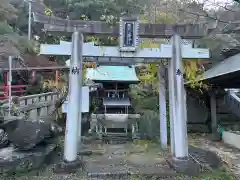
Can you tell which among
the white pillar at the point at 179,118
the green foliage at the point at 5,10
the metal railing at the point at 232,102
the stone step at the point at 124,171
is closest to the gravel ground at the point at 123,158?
the stone step at the point at 124,171

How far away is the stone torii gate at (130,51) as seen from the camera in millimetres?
6512

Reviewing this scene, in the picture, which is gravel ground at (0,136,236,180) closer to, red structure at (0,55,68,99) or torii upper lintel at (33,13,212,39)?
torii upper lintel at (33,13,212,39)

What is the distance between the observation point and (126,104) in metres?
12.5

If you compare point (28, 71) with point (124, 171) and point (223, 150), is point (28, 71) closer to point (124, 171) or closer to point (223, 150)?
point (223, 150)

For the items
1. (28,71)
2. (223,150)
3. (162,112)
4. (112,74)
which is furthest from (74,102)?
(28,71)

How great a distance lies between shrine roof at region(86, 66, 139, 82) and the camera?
12880mm

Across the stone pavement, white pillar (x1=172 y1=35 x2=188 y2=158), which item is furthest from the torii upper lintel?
the stone pavement

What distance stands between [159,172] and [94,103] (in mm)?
8488

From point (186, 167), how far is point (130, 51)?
3.17m

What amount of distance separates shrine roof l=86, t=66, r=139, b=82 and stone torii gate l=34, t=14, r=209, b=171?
18.1 ft

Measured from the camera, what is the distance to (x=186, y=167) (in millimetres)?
6316

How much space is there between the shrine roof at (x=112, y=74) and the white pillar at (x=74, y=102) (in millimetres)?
5566

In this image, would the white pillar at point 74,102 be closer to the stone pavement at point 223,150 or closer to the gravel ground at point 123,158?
the gravel ground at point 123,158

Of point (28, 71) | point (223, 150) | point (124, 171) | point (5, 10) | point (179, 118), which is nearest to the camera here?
point (124, 171)
